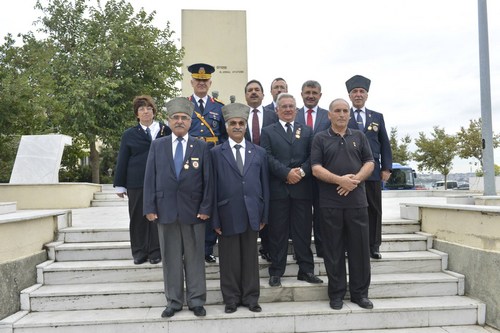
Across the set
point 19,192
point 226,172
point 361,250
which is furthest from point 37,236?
point 19,192

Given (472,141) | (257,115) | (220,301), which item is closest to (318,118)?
(257,115)

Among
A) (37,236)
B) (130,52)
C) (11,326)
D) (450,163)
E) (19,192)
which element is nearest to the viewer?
(11,326)

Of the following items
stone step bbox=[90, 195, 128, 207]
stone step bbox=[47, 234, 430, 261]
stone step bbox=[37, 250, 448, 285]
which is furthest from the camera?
stone step bbox=[90, 195, 128, 207]

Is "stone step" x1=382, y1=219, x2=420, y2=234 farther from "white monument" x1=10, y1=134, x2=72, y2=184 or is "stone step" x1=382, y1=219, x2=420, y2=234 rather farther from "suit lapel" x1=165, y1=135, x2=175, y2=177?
"white monument" x1=10, y1=134, x2=72, y2=184

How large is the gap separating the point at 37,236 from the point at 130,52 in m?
17.0

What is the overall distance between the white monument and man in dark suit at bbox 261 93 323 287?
8.01 metres

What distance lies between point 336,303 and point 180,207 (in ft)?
5.98

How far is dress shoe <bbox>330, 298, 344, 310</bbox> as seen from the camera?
387 centimetres

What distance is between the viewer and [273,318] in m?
3.78

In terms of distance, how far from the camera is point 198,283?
12.4 ft

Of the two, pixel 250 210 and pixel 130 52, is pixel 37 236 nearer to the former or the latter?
pixel 250 210

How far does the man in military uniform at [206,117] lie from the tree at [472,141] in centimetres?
2948

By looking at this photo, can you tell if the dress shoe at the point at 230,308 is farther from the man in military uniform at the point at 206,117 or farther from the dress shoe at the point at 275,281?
the man in military uniform at the point at 206,117

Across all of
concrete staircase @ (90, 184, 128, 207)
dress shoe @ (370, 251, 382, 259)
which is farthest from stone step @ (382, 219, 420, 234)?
concrete staircase @ (90, 184, 128, 207)
